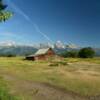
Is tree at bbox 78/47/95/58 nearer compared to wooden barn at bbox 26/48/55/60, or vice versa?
wooden barn at bbox 26/48/55/60

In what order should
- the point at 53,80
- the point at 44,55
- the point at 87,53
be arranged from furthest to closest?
the point at 87,53, the point at 44,55, the point at 53,80

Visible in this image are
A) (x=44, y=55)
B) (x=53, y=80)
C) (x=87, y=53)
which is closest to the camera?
(x=53, y=80)

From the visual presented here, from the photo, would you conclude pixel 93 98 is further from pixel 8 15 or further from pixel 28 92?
pixel 8 15

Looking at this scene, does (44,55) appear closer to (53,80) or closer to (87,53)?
(87,53)

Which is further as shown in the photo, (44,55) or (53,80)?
(44,55)

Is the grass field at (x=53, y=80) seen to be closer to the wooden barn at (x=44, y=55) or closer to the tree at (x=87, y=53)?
the wooden barn at (x=44, y=55)

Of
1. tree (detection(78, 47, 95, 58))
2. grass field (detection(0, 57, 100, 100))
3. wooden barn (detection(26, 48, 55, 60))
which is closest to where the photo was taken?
grass field (detection(0, 57, 100, 100))

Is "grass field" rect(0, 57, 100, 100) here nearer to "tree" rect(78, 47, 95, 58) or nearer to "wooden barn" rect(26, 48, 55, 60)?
"wooden barn" rect(26, 48, 55, 60)

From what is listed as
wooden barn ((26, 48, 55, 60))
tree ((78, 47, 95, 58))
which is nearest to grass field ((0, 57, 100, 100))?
wooden barn ((26, 48, 55, 60))

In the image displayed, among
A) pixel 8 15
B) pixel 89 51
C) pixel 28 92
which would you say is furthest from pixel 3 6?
pixel 89 51

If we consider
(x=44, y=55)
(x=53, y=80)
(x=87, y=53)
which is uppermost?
(x=87, y=53)

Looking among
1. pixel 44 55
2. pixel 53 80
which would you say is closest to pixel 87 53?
pixel 44 55

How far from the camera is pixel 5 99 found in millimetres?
17359

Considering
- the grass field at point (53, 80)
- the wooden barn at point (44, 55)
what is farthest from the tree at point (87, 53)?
the grass field at point (53, 80)
